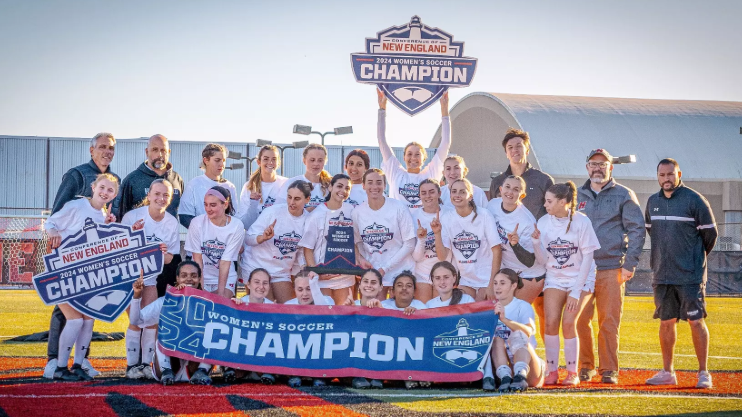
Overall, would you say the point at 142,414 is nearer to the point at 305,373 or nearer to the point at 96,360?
the point at 305,373

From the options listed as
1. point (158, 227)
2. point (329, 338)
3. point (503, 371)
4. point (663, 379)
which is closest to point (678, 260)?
point (663, 379)

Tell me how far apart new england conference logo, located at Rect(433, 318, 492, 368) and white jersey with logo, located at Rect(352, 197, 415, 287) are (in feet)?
3.20

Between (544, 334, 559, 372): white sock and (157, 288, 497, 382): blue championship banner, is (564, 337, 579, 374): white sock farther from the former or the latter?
(157, 288, 497, 382): blue championship banner

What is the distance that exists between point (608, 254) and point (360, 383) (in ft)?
9.50

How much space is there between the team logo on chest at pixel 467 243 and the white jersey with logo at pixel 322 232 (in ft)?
3.47

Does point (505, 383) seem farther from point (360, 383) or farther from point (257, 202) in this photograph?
point (257, 202)

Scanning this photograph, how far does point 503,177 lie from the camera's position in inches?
310

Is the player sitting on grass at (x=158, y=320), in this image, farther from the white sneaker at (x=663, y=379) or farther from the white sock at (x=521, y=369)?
the white sneaker at (x=663, y=379)

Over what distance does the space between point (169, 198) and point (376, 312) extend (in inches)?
91.5

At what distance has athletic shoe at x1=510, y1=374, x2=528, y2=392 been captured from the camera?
6227 millimetres

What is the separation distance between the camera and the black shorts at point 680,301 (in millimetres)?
7168

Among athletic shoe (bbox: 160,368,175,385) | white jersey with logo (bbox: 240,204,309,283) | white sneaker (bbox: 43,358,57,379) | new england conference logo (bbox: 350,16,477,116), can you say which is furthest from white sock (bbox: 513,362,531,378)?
new england conference logo (bbox: 350,16,477,116)

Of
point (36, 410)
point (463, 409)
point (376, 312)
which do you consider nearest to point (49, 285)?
point (36, 410)

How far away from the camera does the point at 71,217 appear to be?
715cm
